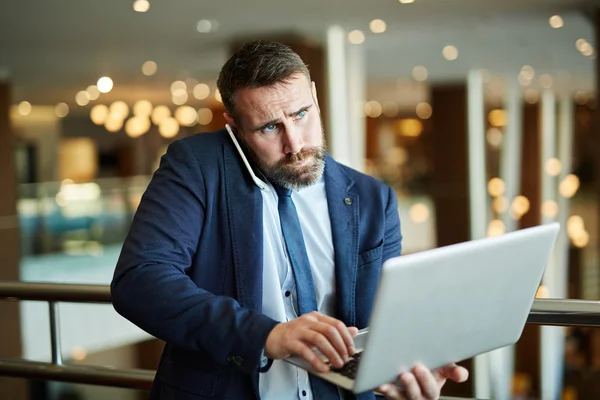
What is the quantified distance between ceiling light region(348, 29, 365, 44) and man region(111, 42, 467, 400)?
7.21 meters

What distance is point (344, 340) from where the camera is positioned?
3.62ft

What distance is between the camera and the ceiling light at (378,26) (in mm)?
7898

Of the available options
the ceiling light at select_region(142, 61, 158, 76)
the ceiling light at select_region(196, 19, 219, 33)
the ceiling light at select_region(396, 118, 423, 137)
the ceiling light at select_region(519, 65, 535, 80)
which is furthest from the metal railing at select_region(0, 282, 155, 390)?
the ceiling light at select_region(396, 118, 423, 137)

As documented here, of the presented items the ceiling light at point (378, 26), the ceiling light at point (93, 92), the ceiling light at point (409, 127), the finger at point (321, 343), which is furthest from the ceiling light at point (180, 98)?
the finger at point (321, 343)

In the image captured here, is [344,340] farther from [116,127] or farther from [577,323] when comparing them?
[116,127]

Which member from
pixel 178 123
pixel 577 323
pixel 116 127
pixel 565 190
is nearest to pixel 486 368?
pixel 565 190

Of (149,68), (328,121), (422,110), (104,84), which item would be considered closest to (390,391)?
(328,121)

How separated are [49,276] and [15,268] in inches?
32.0

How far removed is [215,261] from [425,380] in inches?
17.3

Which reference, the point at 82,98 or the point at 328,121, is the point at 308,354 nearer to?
the point at 328,121

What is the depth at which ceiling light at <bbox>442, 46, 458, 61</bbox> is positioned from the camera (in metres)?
10.2

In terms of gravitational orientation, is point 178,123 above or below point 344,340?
above

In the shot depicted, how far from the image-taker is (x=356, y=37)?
29.0 ft

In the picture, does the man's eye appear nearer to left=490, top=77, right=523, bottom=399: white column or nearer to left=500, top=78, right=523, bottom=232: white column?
left=490, top=77, right=523, bottom=399: white column
